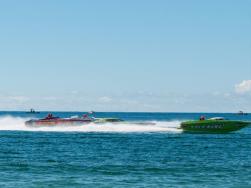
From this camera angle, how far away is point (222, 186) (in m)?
29.7

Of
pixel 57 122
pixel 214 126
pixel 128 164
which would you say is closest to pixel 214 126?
pixel 214 126

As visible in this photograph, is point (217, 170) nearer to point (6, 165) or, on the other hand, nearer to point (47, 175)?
point (47, 175)

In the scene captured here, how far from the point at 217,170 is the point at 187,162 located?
4.70 m

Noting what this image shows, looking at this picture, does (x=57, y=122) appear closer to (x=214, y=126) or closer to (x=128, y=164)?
(x=214, y=126)

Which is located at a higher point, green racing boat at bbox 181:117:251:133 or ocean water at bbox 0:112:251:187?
green racing boat at bbox 181:117:251:133

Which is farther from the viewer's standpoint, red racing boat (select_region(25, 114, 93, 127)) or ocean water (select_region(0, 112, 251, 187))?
red racing boat (select_region(25, 114, 93, 127))

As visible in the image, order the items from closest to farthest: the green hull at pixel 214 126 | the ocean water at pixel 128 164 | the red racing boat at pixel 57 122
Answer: the ocean water at pixel 128 164 → the green hull at pixel 214 126 → the red racing boat at pixel 57 122

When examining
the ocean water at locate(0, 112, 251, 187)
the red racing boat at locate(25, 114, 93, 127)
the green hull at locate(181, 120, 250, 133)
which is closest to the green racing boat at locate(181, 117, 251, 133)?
the green hull at locate(181, 120, 250, 133)

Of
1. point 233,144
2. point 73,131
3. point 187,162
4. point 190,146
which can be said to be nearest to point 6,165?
point 187,162

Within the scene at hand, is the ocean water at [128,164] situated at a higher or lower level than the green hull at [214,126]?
lower

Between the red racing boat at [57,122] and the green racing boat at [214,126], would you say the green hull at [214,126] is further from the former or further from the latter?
the red racing boat at [57,122]

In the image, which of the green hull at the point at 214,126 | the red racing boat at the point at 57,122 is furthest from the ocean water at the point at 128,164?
the red racing boat at the point at 57,122

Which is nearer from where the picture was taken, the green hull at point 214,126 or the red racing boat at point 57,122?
the green hull at point 214,126

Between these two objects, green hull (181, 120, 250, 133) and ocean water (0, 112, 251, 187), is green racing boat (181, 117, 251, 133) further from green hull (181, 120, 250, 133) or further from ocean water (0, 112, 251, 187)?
ocean water (0, 112, 251, 187)
